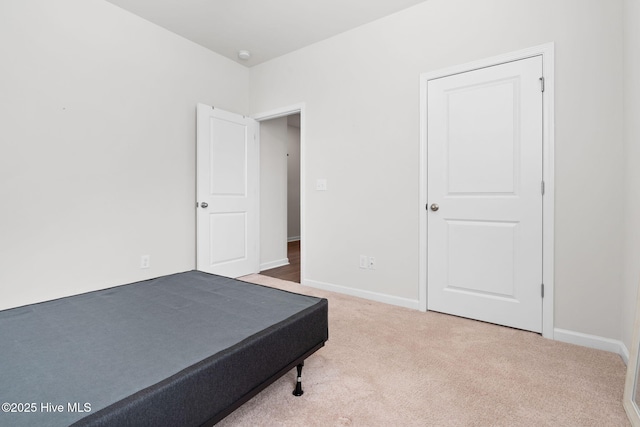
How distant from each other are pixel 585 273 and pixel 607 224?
0.35m

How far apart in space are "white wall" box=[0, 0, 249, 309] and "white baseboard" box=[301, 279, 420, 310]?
4.68 ft

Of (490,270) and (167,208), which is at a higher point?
(167,208)

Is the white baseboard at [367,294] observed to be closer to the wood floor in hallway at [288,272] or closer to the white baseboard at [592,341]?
the wood floor in hallway at [288,272]

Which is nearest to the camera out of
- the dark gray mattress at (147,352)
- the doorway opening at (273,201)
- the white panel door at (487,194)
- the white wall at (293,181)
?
the dark gray mattress at (147,352)

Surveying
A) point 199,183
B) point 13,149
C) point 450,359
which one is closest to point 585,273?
point 450,359

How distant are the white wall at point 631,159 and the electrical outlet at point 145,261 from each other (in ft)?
12.1

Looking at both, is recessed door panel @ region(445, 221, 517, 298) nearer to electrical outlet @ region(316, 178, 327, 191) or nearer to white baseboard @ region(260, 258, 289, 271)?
electrical outlet @ region(316, 178, 327, 191)

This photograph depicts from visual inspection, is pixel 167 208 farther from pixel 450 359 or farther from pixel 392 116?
pixel 450 359

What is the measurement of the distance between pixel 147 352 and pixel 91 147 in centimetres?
234

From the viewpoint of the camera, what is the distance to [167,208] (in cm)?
321

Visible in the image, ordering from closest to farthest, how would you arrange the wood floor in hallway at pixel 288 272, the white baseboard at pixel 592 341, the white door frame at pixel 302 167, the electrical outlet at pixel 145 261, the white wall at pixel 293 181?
the white baseboard at pixel 592 341 < the electrical outlet at pixel 145 261 < the white door frame at pixel 302 167 < the wood floor in hallway at pixel 288 272 < the white wall at pixel 293 181

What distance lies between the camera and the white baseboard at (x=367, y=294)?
9.11 feet

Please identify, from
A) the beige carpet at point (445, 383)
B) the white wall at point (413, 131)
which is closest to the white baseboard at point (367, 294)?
the white wall at point (413, 131)

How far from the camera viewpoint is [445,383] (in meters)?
1.61
